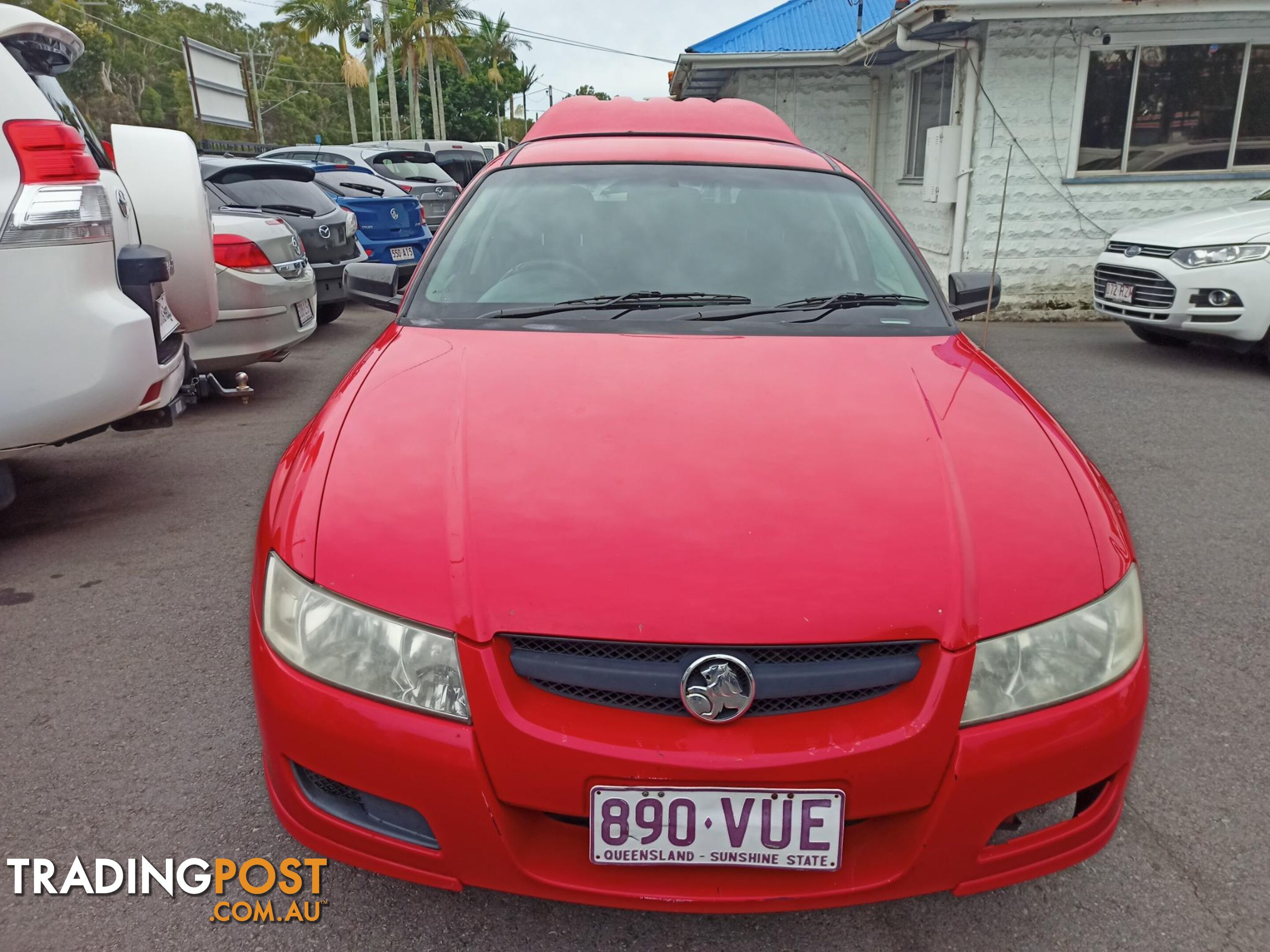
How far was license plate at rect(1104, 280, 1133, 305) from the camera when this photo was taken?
25.0 feet

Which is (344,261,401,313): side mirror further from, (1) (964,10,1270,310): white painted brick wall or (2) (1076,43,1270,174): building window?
(2) (1076,43,1270,174): building window

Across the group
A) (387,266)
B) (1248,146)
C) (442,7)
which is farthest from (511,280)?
(442,7)

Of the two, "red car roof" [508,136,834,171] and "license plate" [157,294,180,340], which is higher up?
"red car roof" [508,136,834,171]

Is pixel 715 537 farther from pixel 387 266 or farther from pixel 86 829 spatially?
pixel 387 266

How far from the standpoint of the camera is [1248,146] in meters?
10.1

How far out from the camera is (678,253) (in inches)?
111

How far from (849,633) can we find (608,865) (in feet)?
1.79

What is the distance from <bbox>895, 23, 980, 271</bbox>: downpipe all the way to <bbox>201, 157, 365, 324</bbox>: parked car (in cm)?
589

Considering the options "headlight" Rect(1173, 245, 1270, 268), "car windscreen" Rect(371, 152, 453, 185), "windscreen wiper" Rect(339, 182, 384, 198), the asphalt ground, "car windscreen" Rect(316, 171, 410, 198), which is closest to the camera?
the asphalt ground

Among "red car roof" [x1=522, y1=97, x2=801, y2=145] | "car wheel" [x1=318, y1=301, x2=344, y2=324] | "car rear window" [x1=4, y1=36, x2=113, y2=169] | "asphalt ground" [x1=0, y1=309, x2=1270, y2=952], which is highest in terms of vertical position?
"car rear window" [x1=4, y1=36, x2=113, y2=169]

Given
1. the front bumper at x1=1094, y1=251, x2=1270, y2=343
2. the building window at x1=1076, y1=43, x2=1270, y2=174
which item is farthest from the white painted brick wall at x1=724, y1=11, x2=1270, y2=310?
the front bumper at x1=1094, y1=251, x2=1270, y2=343

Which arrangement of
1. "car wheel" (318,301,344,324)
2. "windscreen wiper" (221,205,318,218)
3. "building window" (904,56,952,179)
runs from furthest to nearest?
"building window" (904,56,952,179) → "car wheel" (318,301,344,324) → "windscreen wiper" (221,205,318,218)

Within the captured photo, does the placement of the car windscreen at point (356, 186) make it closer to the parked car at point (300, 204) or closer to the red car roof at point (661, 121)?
the parked car at point (300, 204)

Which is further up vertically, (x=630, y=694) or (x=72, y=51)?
(x=72, y=51)
